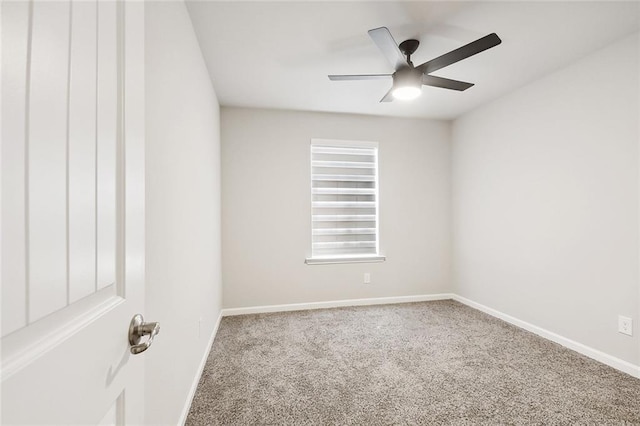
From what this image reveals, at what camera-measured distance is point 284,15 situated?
1.88m

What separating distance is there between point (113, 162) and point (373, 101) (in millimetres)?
3126

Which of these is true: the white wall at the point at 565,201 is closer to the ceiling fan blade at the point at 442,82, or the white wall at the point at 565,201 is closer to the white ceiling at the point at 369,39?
the white ceiling at the point at 369,39

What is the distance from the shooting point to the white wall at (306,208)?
3438 millimetres

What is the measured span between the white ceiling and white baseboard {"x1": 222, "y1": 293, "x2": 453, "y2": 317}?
246cm

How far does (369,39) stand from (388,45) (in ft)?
1.31

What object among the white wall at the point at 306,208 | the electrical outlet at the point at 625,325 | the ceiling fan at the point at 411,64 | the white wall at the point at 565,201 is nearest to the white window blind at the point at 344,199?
the white wall at the point at 306,208

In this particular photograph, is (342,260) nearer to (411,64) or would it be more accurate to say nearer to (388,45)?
(411,64)

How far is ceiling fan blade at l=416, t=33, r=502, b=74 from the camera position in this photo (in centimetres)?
169

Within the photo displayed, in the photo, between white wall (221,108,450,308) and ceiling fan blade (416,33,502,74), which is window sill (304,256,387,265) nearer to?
white wall (221,108,450,308)

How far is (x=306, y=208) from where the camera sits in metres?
3.61

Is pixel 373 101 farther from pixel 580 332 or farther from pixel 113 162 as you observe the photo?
pixel 113 162

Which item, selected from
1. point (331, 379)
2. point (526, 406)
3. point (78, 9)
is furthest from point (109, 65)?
point (526, 406)

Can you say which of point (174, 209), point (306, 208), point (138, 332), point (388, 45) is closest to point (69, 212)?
point (138, 332)

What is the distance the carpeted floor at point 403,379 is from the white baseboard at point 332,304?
1.26 ft
